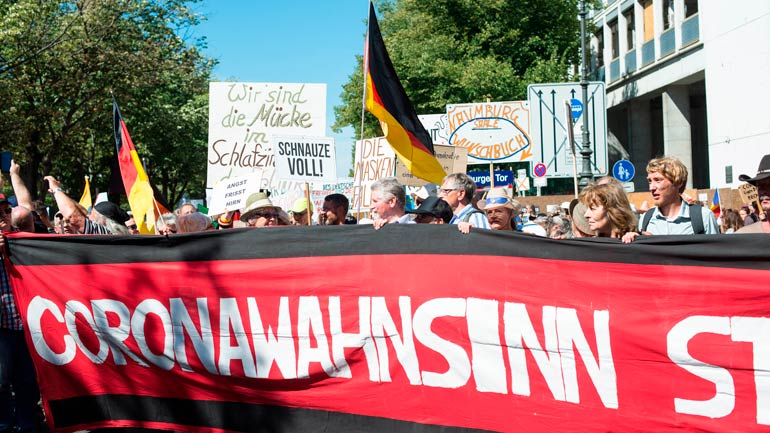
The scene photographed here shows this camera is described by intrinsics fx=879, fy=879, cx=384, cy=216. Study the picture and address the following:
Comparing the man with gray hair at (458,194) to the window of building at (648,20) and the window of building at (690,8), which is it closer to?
the window of building at (690,8)

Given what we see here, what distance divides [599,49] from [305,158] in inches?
1404

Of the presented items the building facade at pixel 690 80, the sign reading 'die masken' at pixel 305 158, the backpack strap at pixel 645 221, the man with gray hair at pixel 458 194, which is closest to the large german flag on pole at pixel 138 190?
the sign reading 'die masken' at pixel 305 158

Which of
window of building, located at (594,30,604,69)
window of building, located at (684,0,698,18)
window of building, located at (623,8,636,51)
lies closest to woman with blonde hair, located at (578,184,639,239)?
window of building, located at (684,0,698,18)

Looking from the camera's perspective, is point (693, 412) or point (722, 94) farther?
point (722, 94)

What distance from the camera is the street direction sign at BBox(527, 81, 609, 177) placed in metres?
21.9

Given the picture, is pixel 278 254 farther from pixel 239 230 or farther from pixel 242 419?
pixel 242 419

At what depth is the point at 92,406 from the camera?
19.7 ft

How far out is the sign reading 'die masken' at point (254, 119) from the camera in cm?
1041

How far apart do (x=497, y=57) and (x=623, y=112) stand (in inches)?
275

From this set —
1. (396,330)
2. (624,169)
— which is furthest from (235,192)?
(624,169)

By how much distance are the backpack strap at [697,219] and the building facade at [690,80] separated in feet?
68.6

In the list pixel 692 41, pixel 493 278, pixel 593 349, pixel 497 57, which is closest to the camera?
pixel 593 349

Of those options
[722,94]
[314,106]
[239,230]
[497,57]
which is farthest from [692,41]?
[239,230]

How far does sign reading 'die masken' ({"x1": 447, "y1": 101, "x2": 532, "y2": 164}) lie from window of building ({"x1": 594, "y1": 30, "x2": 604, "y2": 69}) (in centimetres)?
1899
